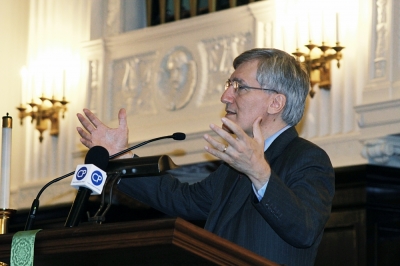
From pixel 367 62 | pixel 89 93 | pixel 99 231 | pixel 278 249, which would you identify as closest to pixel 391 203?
pixel 367 62

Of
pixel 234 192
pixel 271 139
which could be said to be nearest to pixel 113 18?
pixel 271 139

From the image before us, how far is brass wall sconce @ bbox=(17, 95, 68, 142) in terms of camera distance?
379 inches

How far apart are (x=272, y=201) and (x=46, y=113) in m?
6.74

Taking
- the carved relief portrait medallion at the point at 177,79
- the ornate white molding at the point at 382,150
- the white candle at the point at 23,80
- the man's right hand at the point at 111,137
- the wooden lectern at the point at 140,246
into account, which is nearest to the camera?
the wooden lectern at the point at 140,246

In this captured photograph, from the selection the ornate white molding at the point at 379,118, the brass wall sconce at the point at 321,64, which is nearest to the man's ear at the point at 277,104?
the ornate white molding at the point at 379,118

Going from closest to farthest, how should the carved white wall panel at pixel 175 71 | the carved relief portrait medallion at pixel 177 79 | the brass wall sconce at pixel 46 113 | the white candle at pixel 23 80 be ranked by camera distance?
the carved white wall panel at pixel 175 71 < the carved relief portrait medallion at pixel 177 79 < the brass wall sconce at pixel 46 113 < the white candle at pixel 23 80

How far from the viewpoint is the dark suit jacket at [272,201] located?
320 centimetres

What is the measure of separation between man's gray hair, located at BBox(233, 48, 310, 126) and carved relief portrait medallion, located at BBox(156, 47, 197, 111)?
458 cm

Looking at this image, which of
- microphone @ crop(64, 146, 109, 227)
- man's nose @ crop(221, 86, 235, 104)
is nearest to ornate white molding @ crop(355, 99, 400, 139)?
man's nose @ crop(221, 86, 235, 104)

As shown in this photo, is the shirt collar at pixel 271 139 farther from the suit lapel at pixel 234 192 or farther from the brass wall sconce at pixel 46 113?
the brass wall sconce at pixel 46 113

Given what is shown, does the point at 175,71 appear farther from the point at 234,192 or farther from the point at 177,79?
the point at 234,192

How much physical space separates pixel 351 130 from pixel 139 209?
2.77 m

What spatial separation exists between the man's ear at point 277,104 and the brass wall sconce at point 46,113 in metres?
5.82

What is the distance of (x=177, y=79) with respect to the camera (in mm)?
8750
